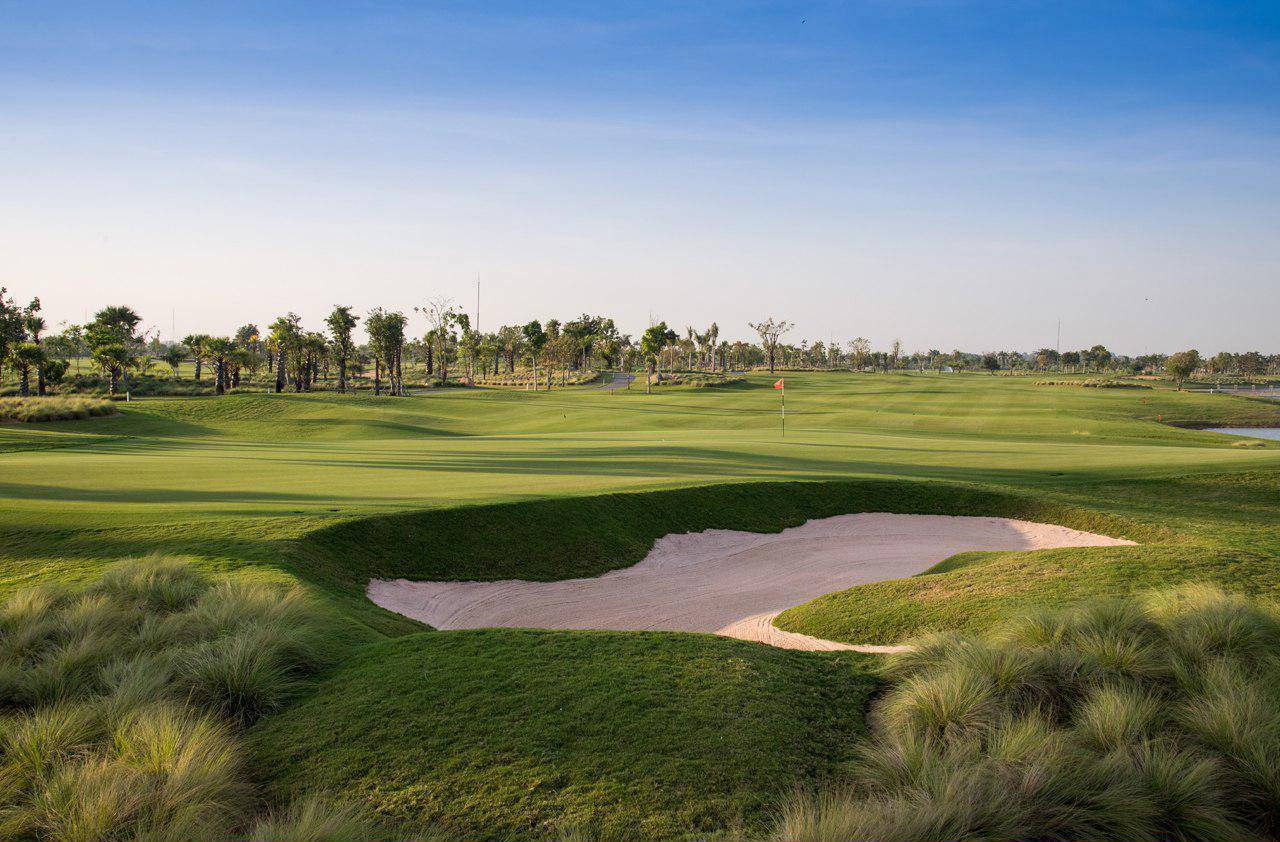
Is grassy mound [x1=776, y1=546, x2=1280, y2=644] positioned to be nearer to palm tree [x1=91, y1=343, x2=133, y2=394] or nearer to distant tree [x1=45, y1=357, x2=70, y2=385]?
palm tree [x1=91, y1=343, x2=133, y2=394]

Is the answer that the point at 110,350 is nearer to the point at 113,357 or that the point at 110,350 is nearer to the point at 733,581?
the point at 113,357

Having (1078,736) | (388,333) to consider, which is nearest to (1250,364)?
(388,333)

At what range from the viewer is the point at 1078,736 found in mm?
5797

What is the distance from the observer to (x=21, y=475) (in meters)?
18.7

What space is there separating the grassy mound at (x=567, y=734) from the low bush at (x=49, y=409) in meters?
40.3

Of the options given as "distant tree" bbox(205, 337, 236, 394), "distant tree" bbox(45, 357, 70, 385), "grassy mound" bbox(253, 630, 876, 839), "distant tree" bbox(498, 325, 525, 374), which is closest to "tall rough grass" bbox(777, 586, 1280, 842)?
"grassy mound" bbox(253, 630, 876, 839)

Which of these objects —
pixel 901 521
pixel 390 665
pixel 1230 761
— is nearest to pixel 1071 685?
pixel 1230 761

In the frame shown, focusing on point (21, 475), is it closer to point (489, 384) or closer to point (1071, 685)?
point (1071, 685)

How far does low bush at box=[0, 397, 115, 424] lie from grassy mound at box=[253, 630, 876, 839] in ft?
132

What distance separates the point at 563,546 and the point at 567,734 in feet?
29.9

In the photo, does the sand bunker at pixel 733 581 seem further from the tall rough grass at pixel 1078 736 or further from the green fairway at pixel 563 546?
the tall rough grass at pixel 1078 736

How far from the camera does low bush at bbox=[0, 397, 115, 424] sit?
123 feet

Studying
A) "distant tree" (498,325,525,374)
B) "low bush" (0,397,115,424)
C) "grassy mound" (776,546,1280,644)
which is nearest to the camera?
"grassy mound" (776,546,1280,644)

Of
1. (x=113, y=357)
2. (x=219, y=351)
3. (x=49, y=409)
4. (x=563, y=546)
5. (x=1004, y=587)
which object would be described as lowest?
(x=563, y=546)
